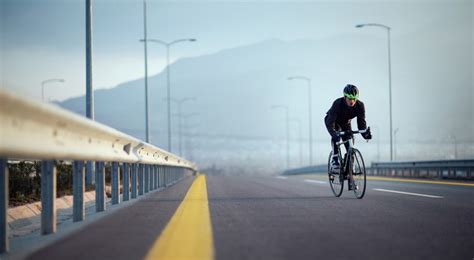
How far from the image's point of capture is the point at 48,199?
676cm

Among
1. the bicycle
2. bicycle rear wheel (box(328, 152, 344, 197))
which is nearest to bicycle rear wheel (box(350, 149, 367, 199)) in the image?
the bicycle

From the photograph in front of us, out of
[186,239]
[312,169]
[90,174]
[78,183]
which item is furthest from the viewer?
[312,169]

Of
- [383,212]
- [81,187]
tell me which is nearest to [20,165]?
[81,187]

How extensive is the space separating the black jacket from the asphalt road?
6.63ft

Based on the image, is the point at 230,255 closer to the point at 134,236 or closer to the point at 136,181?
the point at 134,236

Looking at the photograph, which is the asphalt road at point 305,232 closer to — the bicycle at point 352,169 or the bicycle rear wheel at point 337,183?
the bicycle at point 352,169

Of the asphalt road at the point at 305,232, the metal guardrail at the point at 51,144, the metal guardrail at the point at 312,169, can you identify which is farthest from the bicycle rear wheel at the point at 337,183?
the metal guardrail at the point at 312,169

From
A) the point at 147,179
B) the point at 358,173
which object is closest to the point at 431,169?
the point at 147,179

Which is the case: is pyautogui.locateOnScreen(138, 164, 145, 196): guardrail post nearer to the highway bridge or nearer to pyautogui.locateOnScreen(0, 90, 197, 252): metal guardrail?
pyautogui.locateOnScreen(0, 90, 197, 252): metal guardrail

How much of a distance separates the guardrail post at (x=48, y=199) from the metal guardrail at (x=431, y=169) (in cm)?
1645

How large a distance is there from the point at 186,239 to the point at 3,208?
1.60m

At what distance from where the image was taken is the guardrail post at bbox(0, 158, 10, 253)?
223 inches

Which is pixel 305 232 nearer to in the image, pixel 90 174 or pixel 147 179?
pixel 147 179

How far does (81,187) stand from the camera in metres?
7.93
